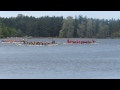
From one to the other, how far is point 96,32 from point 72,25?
764 cm

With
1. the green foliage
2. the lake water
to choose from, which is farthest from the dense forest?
the lake water

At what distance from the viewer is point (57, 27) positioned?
49156 mm

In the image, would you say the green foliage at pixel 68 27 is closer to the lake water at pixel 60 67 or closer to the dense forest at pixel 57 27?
the dense forest at pixel 57 27

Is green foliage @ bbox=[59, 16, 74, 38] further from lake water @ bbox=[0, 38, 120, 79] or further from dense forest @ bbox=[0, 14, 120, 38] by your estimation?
lake water @ bbox=[0, 38, 120, 79]

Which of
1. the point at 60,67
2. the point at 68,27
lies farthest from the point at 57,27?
the point at 60,67

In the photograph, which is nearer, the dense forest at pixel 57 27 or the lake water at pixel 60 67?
the lake water at pixel 60 67

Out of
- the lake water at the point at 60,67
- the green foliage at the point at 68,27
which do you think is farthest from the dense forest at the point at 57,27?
the lake water at the point at 60,67

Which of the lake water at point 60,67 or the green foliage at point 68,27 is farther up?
the green foliage at point 68,27

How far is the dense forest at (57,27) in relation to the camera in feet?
162

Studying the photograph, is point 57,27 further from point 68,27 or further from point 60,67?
point 60,67

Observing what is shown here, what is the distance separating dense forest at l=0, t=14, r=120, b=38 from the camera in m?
49.3
